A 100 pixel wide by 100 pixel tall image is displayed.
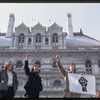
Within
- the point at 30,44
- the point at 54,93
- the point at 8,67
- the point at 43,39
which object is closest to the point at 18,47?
the point at 30,44

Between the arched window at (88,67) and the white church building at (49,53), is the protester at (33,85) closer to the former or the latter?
the white church building at (49,53)

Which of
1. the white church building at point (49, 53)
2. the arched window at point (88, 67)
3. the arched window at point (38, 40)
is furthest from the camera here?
the arched window at point (38, 40)

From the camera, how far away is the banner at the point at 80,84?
20.9 ft

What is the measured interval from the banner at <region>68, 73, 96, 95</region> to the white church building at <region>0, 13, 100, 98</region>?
12.5 metres

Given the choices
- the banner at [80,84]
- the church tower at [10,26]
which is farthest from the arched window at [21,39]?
the banner at [80,84]

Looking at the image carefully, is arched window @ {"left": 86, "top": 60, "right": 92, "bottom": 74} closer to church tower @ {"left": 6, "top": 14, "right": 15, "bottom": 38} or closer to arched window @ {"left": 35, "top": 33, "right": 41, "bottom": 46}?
arched window @ {"left": 35, "top": 33, "right": 41, "bottom": 46}

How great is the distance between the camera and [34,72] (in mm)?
6254

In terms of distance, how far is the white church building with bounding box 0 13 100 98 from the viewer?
19906 mm

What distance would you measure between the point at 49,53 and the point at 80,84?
50.6 ft

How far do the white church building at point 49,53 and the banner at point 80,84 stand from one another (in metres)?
12.5

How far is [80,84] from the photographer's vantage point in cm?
646

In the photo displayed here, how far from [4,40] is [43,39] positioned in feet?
19.7

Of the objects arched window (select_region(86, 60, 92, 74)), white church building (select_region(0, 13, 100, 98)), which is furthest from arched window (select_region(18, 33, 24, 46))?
→ arched window (select_region(86, 60, 92, 74))

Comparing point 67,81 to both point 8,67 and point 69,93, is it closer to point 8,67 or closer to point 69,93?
point 69,93
